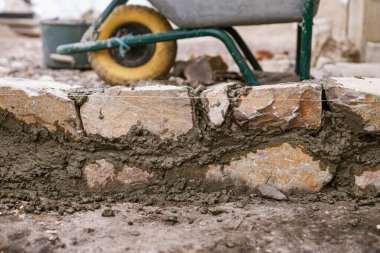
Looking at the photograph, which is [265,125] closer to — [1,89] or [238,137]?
Result: [238,137]

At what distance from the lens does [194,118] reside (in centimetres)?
269

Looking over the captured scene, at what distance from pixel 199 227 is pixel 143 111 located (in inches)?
24.8

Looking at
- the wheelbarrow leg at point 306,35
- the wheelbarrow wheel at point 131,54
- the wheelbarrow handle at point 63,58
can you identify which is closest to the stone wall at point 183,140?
the wheelbarrow leg at point 306,35

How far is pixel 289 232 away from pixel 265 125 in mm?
555

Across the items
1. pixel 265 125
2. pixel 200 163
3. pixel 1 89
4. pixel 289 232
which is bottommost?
pixel 289 232

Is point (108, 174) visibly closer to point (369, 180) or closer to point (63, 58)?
point (369, 180)

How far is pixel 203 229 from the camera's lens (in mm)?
2338

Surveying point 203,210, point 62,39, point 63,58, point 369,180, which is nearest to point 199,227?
point 203,210

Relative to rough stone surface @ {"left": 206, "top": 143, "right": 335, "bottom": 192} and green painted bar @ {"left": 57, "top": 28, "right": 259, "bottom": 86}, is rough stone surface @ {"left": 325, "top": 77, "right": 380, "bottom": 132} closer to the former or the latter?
rough stone surface @ {"left": 206, "top": 143, "right": 335, "bottom": 192}

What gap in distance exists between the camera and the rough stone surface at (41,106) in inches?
105

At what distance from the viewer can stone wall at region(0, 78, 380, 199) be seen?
2637 millimetres

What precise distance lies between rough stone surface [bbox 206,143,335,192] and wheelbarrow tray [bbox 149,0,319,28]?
4.58ft

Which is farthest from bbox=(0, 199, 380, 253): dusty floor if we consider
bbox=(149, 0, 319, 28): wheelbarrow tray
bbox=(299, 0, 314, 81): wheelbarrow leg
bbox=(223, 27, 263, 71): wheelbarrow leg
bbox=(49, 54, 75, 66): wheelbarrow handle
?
bbox=(49, 54, 75, 66): wheelbarrow handle

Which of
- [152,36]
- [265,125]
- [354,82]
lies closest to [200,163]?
[265,125]
